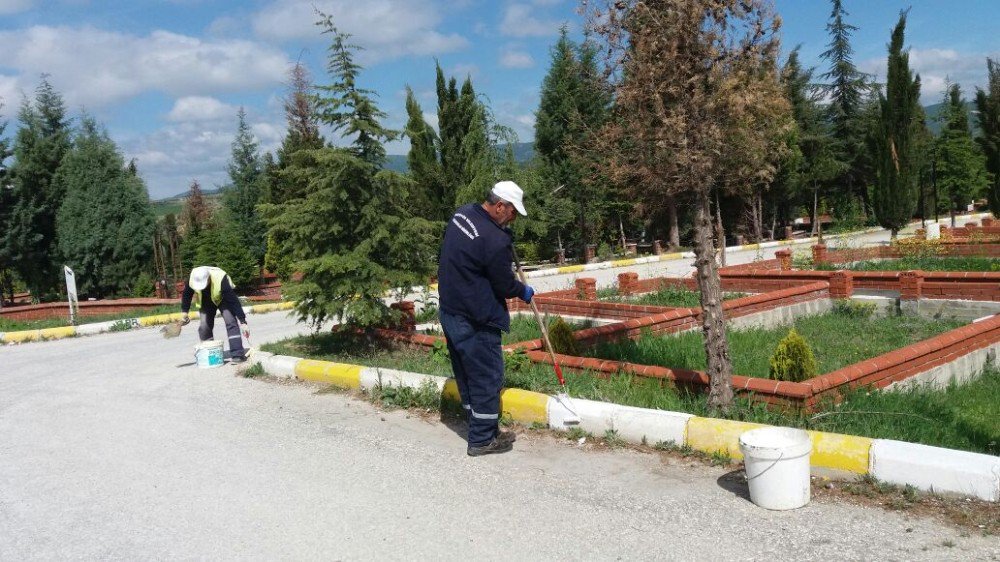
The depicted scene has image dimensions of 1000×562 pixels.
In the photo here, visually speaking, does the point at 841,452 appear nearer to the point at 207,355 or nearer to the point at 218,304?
the point at 207,355

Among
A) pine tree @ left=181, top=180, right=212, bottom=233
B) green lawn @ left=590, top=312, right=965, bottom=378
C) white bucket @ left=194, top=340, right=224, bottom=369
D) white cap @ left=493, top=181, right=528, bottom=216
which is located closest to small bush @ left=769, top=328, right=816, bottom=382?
green lawn @ left=590, top=312, right=965, bottom=378

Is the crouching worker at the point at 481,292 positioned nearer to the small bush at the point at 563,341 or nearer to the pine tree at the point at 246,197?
the small bush at the point at 563,341

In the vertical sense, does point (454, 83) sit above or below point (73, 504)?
above

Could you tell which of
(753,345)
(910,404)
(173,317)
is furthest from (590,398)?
(173,317)

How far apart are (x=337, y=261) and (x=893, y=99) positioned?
2144 cm

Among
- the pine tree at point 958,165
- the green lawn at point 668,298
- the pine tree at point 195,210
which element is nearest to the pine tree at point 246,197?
the pine tree at point 195,210

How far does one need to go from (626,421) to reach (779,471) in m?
1.47

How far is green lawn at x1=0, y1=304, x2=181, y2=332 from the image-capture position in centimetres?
1672

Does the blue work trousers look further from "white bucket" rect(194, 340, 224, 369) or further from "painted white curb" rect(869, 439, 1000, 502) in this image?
"white bucket" rect(194, 340, 224, 369)

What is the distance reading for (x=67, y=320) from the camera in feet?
58.2

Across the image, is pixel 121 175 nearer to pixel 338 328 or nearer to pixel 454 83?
pixel 454 83

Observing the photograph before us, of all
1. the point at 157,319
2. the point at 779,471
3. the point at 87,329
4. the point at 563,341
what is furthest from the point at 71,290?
the point at 779,471

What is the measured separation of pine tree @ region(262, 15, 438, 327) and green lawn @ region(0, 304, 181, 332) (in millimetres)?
10526

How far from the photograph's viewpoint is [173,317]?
56.1ft
